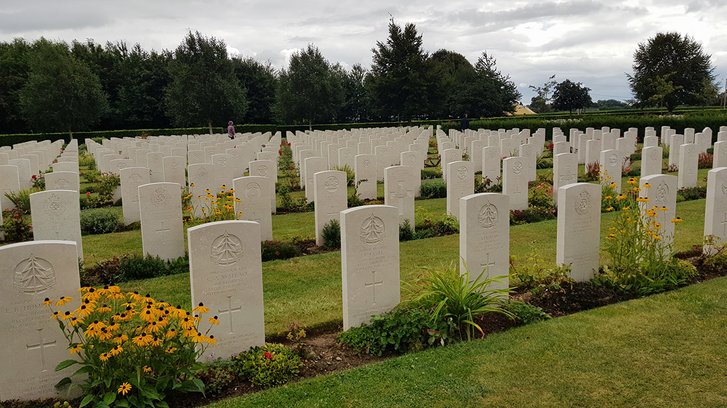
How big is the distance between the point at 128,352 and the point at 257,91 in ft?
172

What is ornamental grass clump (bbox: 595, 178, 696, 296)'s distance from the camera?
6.98 m

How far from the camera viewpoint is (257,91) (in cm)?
5481

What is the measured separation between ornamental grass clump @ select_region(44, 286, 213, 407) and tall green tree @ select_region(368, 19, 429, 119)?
4499cm

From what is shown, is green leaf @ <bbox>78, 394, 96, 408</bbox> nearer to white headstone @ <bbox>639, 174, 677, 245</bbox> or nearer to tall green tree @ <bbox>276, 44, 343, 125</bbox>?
white headstone @ <bbox>639, 174, 677, 245</bbox>

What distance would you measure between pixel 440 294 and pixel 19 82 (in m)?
50.9

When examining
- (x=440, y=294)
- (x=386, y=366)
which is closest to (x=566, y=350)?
(x=440, y=294)

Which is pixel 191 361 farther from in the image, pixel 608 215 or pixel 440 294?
pixel 608 215

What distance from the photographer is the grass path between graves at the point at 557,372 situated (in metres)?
4.52

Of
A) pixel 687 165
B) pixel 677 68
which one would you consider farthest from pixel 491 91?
pixel 687 165

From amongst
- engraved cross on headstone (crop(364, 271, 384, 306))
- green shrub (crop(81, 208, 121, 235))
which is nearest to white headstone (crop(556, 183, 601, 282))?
engraved cross on headstone (crop(364, 271, 384, 306))

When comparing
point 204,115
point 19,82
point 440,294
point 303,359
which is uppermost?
point 19,82

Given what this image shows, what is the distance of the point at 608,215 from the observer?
38.6 feet

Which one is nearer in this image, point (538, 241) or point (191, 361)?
point (191, 361)

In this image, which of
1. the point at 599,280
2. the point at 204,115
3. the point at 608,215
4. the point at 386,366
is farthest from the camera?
the point at 204,115
